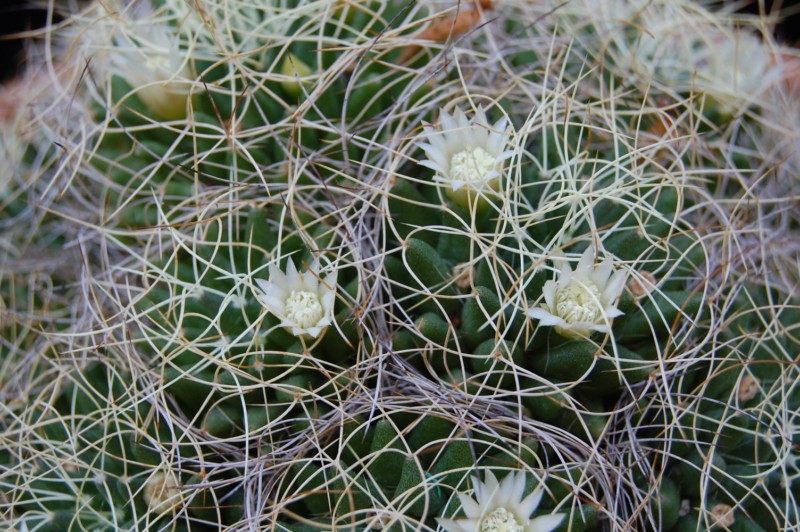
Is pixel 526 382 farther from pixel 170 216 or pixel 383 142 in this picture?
pixel 170 216

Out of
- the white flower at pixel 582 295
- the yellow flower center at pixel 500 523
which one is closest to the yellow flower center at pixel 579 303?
the white flower at pixel 582 295

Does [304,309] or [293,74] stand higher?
[293,74]

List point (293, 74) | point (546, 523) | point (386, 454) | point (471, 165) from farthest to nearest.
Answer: point (293, 74), point (471, 165), point (386, 454), point (546, 523)

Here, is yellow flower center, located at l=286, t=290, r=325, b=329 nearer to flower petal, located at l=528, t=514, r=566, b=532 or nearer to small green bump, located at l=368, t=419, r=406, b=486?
small green bump, located at l=368, t=419, r=406, b=486

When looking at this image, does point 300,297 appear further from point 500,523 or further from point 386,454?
point 500,523

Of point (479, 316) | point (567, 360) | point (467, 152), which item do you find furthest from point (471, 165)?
point (567, 360)

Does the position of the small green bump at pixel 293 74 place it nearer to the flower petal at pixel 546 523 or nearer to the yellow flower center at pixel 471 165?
the yellow flower center at pixel 471 165
